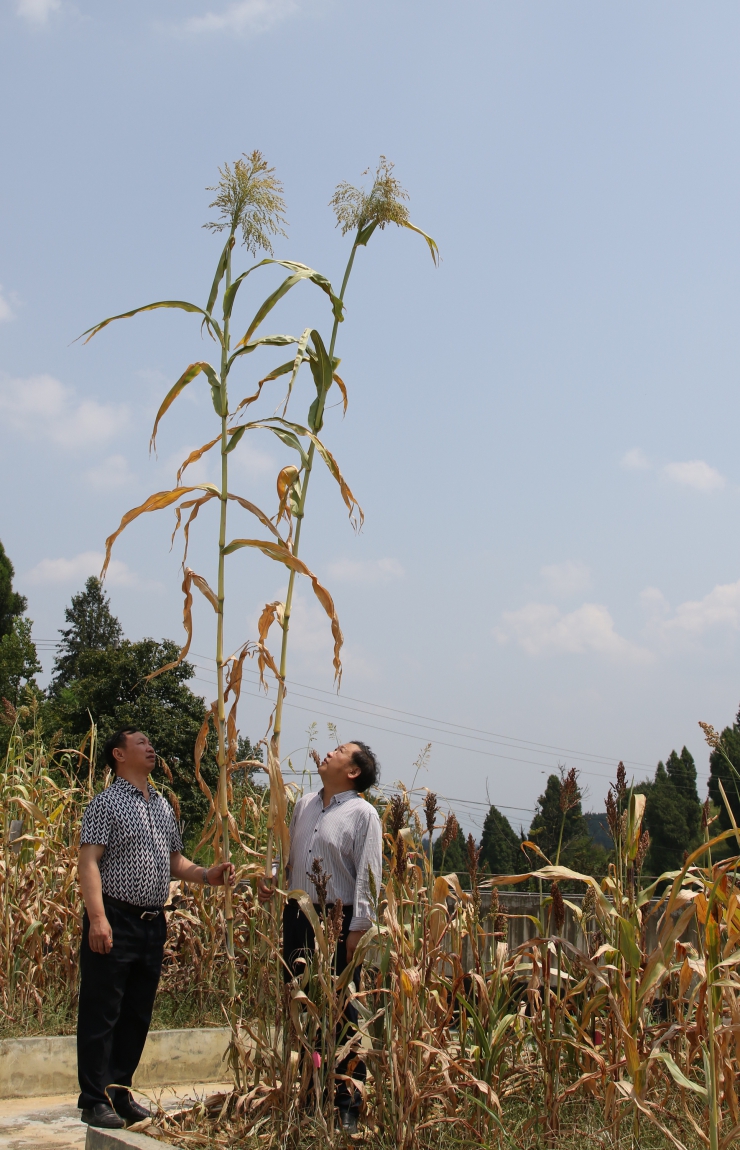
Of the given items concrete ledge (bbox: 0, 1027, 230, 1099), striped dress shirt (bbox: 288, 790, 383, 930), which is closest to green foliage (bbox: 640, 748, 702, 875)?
concrete ledge (bbox: 0, 1027, 230, 1099)

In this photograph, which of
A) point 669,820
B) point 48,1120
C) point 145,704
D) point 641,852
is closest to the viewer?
point 641,852

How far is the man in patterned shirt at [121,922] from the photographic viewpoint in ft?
10.1

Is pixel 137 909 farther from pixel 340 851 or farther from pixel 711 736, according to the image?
pixel 711 736

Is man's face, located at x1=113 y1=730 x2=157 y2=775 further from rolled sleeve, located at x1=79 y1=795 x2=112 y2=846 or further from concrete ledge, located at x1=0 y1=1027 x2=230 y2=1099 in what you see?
concrete ledge, located at x1=0 y1=1027 x2=230 y2=1099

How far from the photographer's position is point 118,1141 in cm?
255

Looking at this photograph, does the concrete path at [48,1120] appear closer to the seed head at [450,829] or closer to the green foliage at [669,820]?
the seed head at [450,829]

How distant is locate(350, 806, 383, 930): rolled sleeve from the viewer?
2969 millimetres

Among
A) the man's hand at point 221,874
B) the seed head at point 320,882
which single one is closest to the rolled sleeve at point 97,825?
the man's hand at point 221,874

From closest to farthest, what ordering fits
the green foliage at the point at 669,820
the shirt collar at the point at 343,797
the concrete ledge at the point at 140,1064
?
the shirt collar at the point at 343,797, the concrete ledge at the point at 140,1064, the green foliage at the point at 669,820

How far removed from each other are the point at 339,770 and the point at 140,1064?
1.74 metres

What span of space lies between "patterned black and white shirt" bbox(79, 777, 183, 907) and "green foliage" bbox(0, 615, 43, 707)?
51.5 ft

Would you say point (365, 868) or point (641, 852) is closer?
point (641, 852)

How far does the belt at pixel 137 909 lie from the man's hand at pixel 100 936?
123 millimetres

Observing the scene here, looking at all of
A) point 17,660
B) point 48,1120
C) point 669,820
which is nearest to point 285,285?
point 48,1120
